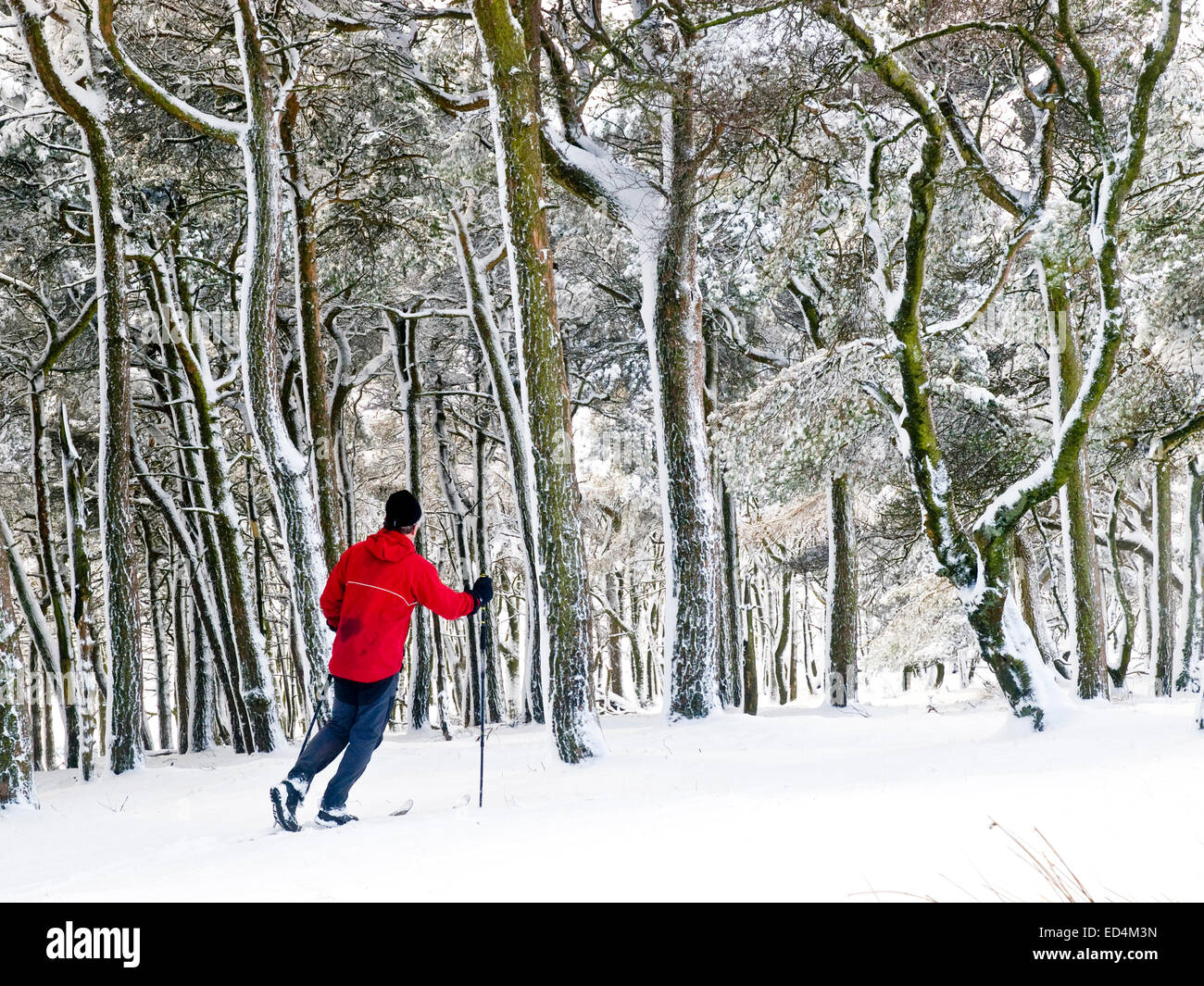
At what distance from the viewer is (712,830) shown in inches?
159

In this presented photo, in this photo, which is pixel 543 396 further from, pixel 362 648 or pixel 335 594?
pixel 362 648

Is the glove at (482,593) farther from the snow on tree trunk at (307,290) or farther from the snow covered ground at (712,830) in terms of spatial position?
the snow on tree trunk at (307,290)

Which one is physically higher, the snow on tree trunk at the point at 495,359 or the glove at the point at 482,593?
the snow on tree trunk at the point at 495,359

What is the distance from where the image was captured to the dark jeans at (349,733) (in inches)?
207

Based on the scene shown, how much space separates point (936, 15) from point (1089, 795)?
6599 mm

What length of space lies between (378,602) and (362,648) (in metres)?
0.27

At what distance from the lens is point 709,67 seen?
7816mm

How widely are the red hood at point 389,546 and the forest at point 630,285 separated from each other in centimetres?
94

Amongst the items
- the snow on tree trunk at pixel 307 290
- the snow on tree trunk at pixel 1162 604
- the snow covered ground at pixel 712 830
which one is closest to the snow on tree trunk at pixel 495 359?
the snow on tree trunk at pixel 307 290

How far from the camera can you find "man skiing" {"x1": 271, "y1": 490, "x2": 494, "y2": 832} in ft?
17.2

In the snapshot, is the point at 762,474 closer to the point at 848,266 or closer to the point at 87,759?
the point at 848,266

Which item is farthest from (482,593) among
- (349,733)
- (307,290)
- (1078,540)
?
(1078,540)

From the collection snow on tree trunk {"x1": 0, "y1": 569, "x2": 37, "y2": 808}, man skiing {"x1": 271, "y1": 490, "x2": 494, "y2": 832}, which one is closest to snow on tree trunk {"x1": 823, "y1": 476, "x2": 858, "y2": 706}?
man skiing {"x1": 271, "y1": 490, "x2": 494, "y2": 832}
